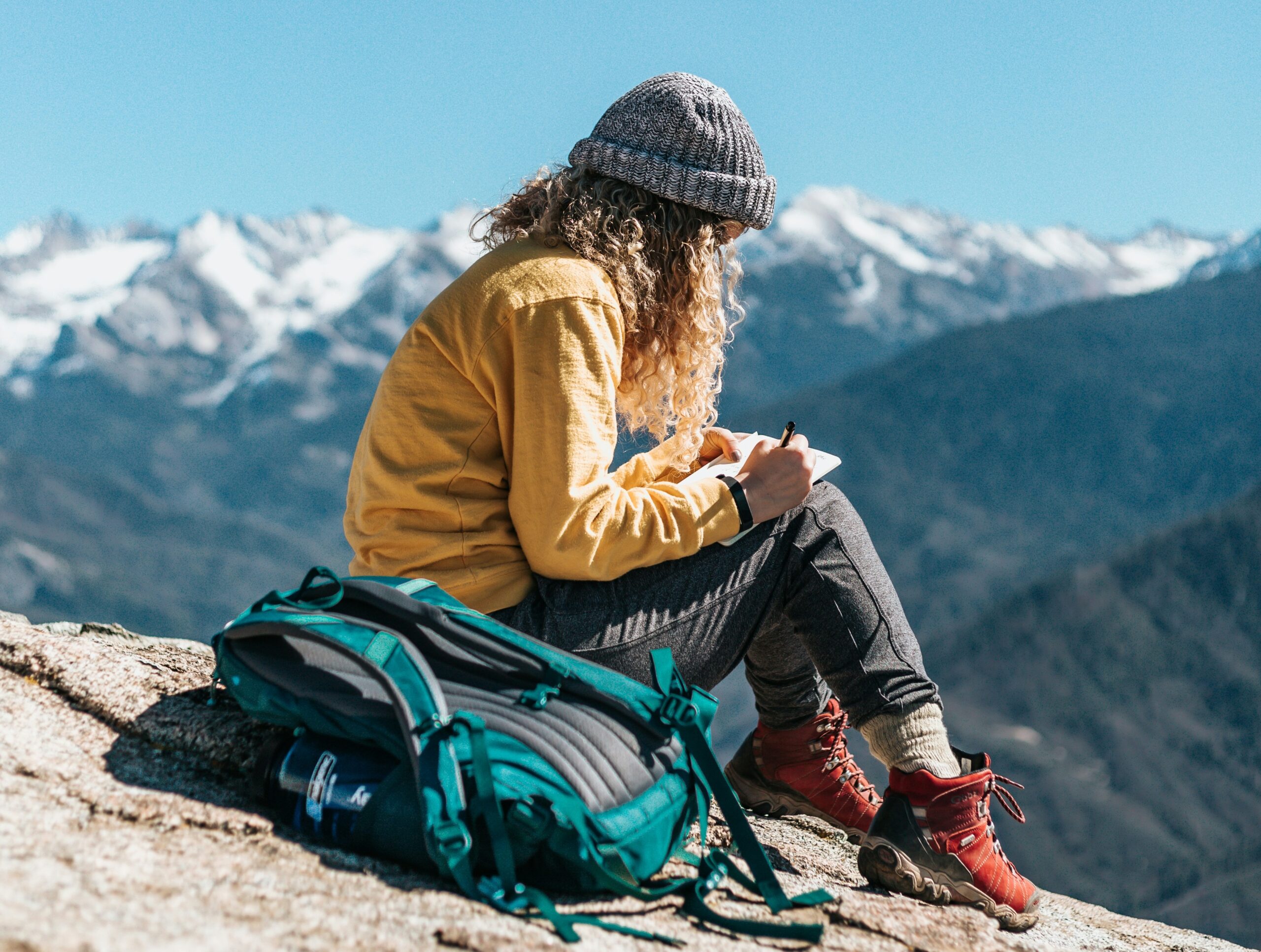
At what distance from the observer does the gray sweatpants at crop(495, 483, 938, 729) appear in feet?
10.0

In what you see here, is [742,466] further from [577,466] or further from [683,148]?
[683,148]

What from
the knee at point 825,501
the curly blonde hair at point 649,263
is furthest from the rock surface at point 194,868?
the curly blonde hair at point 649,263

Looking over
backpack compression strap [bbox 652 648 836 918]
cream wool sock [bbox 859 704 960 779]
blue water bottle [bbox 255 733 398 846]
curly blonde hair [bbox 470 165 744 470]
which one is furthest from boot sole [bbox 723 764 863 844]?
blue water bottle [bbox 255 733 398 846]

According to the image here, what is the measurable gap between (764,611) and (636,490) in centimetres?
55

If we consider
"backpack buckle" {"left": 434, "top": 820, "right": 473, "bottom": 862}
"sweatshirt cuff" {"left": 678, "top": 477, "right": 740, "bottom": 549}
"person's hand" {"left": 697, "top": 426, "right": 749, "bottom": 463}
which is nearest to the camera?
"backpack buckle" {"left": 434, "top": 820, "right": 473, "bottom": 862}

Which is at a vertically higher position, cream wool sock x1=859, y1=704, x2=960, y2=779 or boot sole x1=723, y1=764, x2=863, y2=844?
cream wool sock x1=859, y1=704, x2=960, y2=779

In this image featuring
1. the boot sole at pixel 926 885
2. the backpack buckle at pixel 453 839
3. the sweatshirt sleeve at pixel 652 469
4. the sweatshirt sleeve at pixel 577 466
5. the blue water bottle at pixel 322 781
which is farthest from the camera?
the sweatshirt sleeve at pixel 652 469

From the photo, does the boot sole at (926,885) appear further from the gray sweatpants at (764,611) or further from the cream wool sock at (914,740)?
the gray sweatpants at (764,611)

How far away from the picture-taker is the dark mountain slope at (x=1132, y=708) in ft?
294

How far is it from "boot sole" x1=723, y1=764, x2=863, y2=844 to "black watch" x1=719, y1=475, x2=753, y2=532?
1161 millimetres

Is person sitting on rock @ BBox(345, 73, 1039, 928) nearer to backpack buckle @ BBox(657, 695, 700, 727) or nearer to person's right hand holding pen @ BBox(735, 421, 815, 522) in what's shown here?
person's right hand holding pen @ BBox(735, 421, 815, 522)

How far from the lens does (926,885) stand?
10.6 ft

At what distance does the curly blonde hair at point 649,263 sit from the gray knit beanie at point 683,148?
2.8 inches

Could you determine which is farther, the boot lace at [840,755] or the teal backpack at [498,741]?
the boot lace at [840,755]
